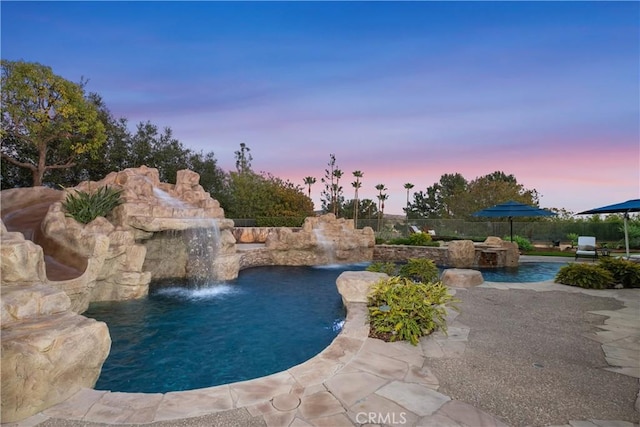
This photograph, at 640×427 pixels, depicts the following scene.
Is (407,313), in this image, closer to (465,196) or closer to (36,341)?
(36,341)

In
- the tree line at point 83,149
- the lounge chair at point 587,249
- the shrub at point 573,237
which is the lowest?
the lounge chair at point 587,249

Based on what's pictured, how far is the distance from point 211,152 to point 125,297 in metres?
22.4

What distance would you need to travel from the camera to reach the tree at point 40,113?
56.1 feet

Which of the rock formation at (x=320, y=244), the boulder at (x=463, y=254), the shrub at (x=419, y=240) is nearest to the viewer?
the boulder at (x=463, y=254)

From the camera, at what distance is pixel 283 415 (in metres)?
3.10

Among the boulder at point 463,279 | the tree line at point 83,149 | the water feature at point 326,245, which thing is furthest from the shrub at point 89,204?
the boulder at point 463,279

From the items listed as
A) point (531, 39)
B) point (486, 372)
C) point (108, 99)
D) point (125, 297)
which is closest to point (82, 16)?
point (125, 297)

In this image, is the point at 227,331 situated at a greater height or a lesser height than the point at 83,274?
lesser

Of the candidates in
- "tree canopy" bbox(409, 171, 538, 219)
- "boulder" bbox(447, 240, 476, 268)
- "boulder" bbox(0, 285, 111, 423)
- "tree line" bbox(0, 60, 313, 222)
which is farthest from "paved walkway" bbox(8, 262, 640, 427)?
"tree canopy" bbox(409, 171, 538, 219)

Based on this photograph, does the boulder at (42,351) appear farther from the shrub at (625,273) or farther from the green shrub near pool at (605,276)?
the shrub at (625,273)

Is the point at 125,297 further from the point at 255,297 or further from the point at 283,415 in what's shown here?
the point at 283,415

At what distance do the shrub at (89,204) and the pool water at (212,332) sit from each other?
3.02m

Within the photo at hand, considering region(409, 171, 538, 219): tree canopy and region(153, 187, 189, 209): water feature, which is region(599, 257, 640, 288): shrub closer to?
region(153, 187, 189, 209): water feature

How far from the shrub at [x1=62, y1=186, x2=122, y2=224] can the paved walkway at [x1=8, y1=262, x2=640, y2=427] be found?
808cm
